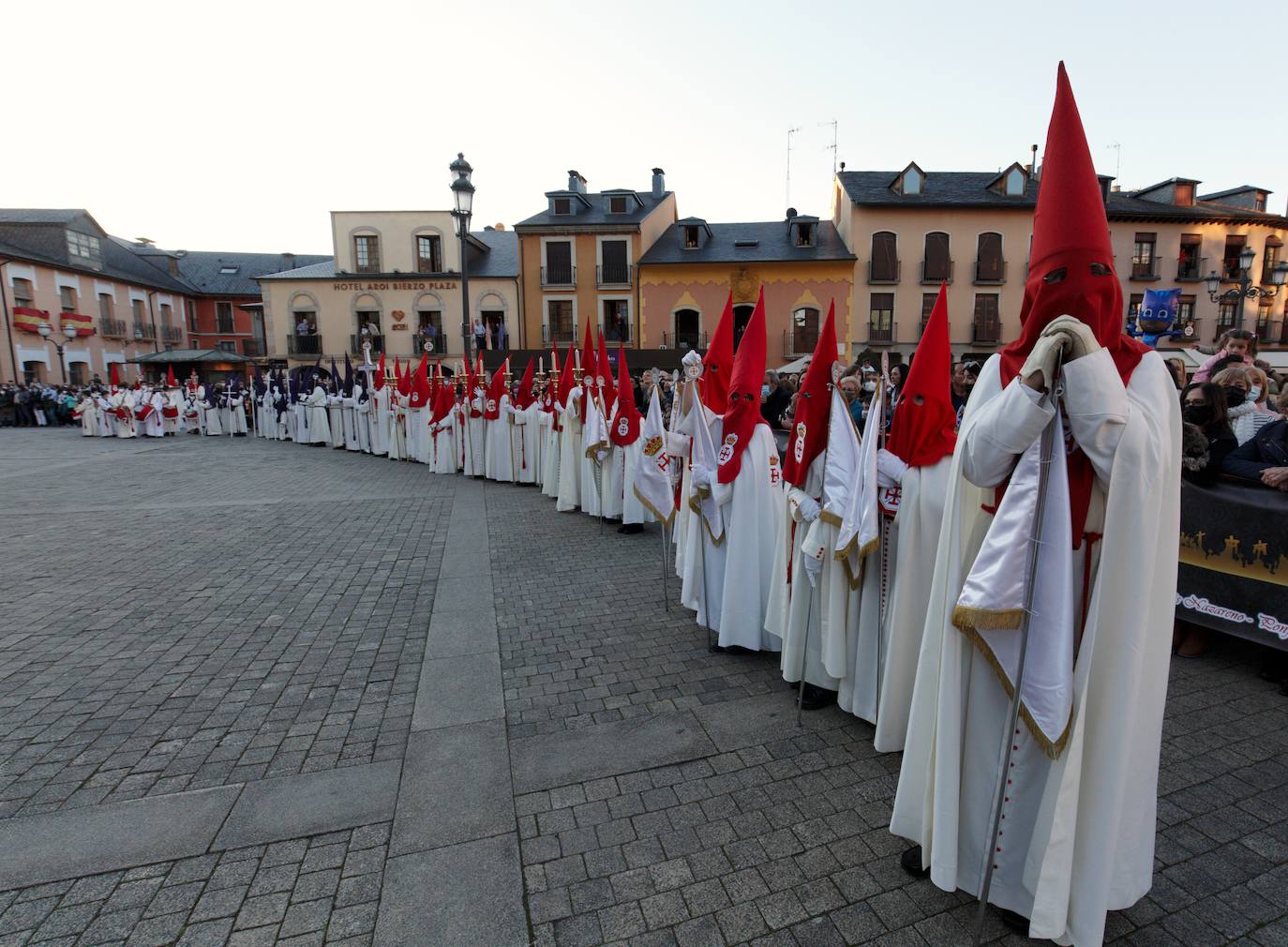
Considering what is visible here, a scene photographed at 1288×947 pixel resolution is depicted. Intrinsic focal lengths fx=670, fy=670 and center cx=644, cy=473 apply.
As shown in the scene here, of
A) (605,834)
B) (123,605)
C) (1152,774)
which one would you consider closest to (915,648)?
(1152,774)

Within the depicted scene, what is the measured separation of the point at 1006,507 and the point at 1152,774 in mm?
1083

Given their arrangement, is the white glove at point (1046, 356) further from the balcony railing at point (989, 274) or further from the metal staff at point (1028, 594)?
the balcony railing at point (989, 274)

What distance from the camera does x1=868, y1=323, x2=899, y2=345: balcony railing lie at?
108 feet

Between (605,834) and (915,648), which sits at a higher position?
(915,648)

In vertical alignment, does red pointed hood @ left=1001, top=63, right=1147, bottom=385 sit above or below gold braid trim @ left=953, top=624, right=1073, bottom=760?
above

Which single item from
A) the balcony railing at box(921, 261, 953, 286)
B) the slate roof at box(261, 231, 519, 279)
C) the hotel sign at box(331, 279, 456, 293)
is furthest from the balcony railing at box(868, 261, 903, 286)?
the hotel sign at box(331, 279, 456, 293)

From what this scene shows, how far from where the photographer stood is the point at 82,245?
128ft

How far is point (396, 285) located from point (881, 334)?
25.4 metres

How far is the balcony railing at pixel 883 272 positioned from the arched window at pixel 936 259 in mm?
1282

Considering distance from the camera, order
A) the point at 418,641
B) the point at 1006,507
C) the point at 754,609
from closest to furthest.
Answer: the point at 1006,507 < the point at 754,609 < the point at 418,641

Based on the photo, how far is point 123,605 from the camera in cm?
607

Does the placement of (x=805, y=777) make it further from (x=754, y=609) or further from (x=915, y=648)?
(x=754, y=609)

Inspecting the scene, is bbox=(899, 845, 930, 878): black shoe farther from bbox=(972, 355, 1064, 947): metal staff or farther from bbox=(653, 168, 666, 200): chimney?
bbox=(653, 168, 666, 200): chimney

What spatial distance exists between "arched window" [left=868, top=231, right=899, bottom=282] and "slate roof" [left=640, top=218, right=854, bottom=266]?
1244 millimetres
